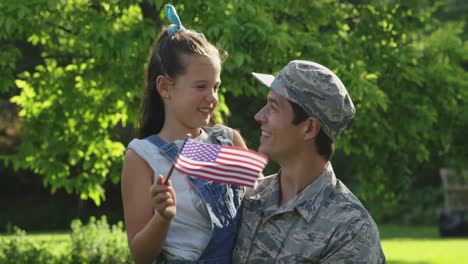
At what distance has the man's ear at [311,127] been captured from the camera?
3805 millimetres

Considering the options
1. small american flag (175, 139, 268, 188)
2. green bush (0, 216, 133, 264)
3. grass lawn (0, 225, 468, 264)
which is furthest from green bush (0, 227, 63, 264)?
small american flag (175, 139, 268, 188)

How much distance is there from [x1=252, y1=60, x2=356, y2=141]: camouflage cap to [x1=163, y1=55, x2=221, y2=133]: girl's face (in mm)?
293

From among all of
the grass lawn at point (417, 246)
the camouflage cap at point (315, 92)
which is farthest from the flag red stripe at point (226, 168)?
the grass lawn at point (417, 246)

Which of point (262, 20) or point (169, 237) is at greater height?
point (169, 237)

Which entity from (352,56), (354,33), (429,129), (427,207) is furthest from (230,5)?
(427,207)

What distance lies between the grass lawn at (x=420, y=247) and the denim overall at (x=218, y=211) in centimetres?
1321

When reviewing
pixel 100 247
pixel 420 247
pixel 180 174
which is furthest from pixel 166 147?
pixel 420 247

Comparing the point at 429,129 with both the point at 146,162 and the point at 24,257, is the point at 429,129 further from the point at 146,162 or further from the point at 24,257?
the point at 146,162

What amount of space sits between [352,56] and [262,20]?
175cm

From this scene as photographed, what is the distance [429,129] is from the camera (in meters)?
11.2

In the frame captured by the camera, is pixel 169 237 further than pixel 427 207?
No

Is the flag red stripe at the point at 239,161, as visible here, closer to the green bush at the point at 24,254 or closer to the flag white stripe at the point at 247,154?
the flag white stripe at the point at 247,154

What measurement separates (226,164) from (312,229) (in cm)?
38

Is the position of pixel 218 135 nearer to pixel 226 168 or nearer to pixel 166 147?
pixel 166 147
